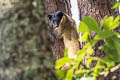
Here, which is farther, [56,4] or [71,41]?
[56,4]

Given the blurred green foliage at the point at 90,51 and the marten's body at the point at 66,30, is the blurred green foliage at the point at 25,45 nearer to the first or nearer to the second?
the blurred green foliage at the point at 90,51

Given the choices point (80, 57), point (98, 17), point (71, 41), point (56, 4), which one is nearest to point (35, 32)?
point (80, 57)

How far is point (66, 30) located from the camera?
8.03 feet

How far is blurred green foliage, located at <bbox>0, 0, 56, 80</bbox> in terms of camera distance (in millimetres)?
480

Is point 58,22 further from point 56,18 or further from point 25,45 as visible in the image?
point 25,45

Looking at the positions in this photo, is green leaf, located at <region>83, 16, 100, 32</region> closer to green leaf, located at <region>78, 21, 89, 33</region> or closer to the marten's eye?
green leaf, located at <region>78, 21, 89, 33</region>

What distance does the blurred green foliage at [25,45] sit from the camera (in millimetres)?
480

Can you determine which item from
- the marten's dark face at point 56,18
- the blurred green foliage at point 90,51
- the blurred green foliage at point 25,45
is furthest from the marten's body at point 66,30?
the blurred green foliage at point 25,45

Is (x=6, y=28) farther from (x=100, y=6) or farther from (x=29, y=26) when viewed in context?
(x=100, y=6)

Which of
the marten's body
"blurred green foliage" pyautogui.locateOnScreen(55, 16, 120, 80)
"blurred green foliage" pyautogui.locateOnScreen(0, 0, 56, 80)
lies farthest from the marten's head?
"blurred green foliage" pyautogui.locateOnScreen(0, 0, 56, 80)

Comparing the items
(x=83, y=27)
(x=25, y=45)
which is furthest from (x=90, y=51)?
(x=25, y=45)

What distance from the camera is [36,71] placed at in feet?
1.57

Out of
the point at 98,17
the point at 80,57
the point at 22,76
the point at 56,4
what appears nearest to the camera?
the point at 22,76

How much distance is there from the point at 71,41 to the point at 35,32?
1.91 meters
